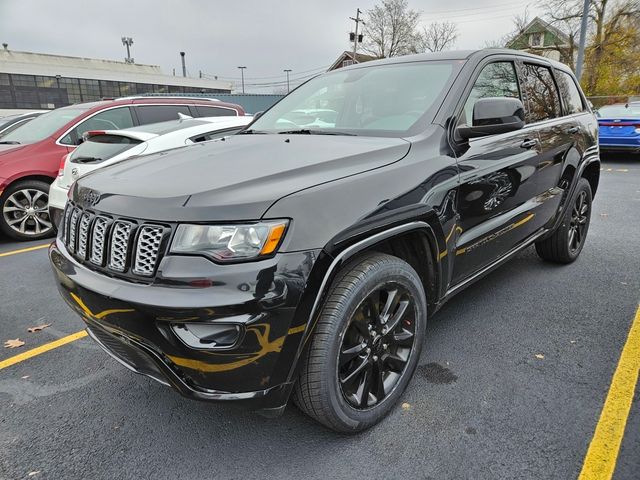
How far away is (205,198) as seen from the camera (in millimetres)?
1725

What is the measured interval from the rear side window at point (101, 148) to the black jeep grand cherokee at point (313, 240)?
2.60 metres

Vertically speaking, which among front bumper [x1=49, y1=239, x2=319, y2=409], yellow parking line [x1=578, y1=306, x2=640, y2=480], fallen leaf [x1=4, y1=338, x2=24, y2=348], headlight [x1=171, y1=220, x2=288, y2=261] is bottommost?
fallen leaf [x1=4, y1=338, x2=24, y2=348]

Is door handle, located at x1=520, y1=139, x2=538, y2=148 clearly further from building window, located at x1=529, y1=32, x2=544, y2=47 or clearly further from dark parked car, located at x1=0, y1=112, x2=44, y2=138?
building window, located at x1=529, y1=32, x2=544, y2=47

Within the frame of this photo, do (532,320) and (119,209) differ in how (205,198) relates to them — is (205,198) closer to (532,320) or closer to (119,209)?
(119,209)

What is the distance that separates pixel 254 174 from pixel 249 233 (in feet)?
1.18

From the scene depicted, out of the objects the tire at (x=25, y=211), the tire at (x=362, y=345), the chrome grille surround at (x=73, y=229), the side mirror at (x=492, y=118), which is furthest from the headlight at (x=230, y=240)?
the tire at (x=25, y=211)

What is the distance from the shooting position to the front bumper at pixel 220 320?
1.61 metres

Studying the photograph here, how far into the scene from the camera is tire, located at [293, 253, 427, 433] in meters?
1.85

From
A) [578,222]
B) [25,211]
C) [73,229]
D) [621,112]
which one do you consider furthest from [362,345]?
[621,112]

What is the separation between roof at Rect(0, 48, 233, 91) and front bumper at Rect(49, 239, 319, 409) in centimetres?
4540

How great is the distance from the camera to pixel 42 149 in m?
5.93

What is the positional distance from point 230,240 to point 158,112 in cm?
589

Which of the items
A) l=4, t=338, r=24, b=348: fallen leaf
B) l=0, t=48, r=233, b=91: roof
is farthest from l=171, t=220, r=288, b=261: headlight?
l=0, t=48, r=233, b=91: roof

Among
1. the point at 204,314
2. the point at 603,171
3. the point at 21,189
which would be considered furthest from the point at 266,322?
the point at 603,171
